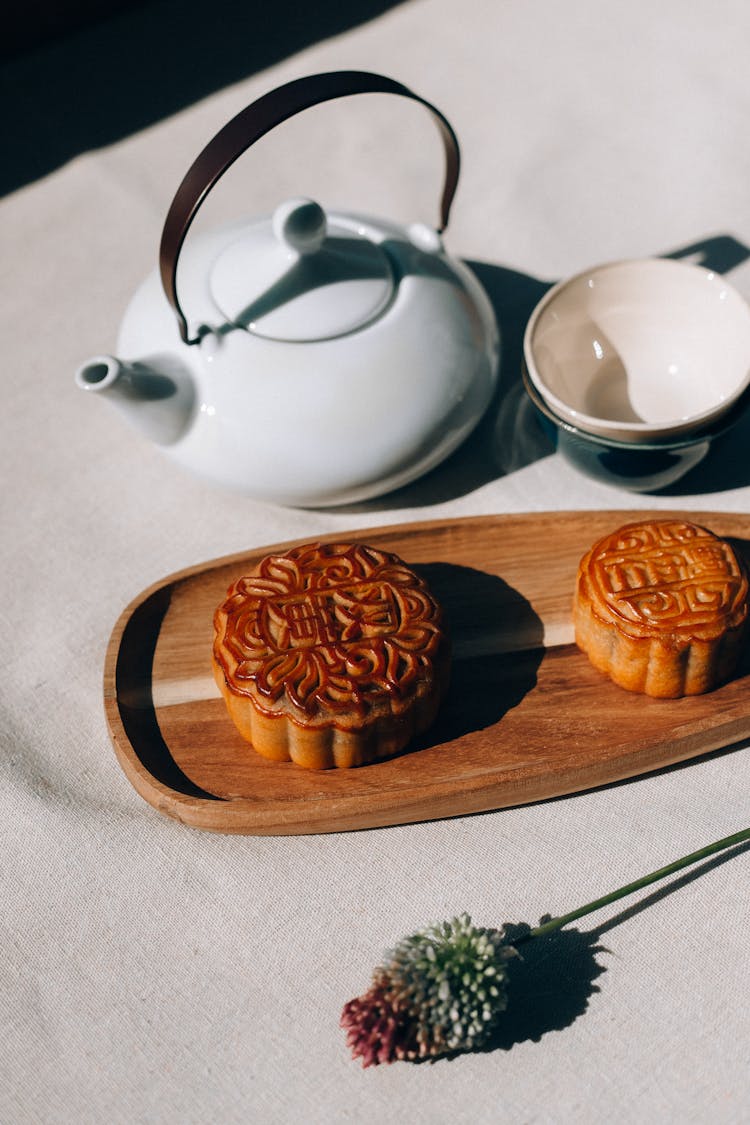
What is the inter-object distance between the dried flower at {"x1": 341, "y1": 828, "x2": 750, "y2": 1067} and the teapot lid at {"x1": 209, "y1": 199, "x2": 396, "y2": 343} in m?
0.73

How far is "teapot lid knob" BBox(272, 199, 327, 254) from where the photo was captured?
1287 millimetres

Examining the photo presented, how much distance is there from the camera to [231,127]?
120cm

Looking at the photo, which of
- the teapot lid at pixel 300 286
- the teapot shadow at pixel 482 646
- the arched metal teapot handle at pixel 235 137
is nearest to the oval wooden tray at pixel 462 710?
the teapot shadow at pixel 482 646

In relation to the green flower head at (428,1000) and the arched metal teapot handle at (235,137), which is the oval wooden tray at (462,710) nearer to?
the green flower head at (428,1000)

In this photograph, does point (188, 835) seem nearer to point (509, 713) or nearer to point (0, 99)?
point (509, 713)

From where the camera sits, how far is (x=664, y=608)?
120 cm

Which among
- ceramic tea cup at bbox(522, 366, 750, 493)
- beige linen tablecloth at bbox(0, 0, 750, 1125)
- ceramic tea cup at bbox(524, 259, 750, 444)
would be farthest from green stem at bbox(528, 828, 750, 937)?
ceramic tea cup at bbox(524, 259, 750, 444)

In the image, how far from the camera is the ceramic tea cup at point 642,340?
148 centimetres

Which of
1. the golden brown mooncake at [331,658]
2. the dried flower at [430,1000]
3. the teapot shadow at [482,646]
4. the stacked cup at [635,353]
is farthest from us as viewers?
the stacked cup at [635,353]

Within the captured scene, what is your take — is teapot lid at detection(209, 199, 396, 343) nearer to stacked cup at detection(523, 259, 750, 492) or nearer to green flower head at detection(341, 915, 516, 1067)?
stacked cup at detection(523, 259, 750, 492)

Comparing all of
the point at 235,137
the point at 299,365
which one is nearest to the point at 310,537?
the point at 299,365

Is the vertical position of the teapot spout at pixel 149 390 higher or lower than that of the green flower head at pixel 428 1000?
Answer: higher

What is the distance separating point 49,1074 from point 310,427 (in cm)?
77

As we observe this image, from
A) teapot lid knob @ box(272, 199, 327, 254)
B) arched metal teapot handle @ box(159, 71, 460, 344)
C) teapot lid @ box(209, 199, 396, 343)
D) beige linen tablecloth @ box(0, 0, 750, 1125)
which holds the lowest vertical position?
beige linen tablecloth @ box(0, 0, 750, 1125)
